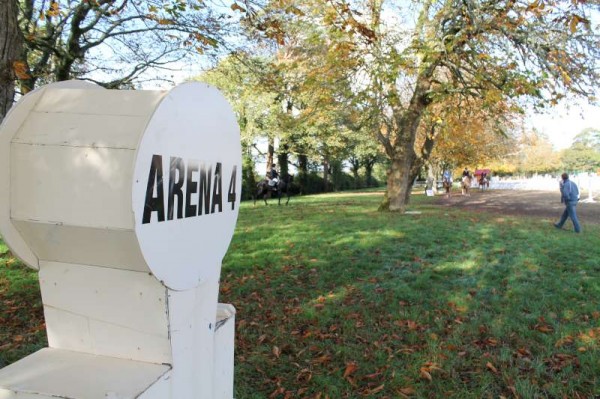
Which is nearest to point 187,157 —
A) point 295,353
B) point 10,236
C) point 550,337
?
point 10,236

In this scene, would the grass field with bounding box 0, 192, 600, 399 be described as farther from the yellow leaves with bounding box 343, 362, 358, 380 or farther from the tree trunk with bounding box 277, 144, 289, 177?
the tree trunk with bounding box 277, 144, 289, 177

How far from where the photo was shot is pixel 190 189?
1.58 meters

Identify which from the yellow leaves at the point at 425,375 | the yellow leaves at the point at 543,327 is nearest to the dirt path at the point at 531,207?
the yellow leaves at the point at 543,327

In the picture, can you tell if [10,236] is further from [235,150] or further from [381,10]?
[381,10]

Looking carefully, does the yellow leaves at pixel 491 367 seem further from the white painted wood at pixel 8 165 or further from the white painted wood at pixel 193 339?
the white painted wood at pixel 8 165

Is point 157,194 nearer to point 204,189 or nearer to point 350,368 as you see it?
point 204,189

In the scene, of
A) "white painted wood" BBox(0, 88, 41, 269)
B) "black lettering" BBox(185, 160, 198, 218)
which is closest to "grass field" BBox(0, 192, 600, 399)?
"black lettering" BBox(185, 160, 198, 218)

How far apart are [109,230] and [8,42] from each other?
4.14 metres

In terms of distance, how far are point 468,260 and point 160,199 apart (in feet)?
24.2

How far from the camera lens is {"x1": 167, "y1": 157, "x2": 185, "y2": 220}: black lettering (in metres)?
1.45

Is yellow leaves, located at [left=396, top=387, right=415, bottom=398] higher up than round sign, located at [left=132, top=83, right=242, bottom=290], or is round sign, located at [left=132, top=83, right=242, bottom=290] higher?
round sign, located at [left=132, top=83, right=242, bottom=290]

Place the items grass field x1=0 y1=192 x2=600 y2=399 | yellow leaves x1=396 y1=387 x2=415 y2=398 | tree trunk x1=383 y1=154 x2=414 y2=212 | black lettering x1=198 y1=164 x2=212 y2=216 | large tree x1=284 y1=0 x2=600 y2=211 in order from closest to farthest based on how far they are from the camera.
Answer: black lettering x1=198 y1=164 x2=212 y2=216 → yellow leaves x1=396 y1=387 x2=415 y2=398 → grass field x1=0 y1=192 x2=600 y2=399 → large tree x1=284 y1=0 x2=600 y2=211 → tree trunk x1=383 y1=154 x2=414 y2=212

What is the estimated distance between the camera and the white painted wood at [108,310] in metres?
1.43

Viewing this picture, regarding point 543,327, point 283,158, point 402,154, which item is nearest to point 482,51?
point 402,154
